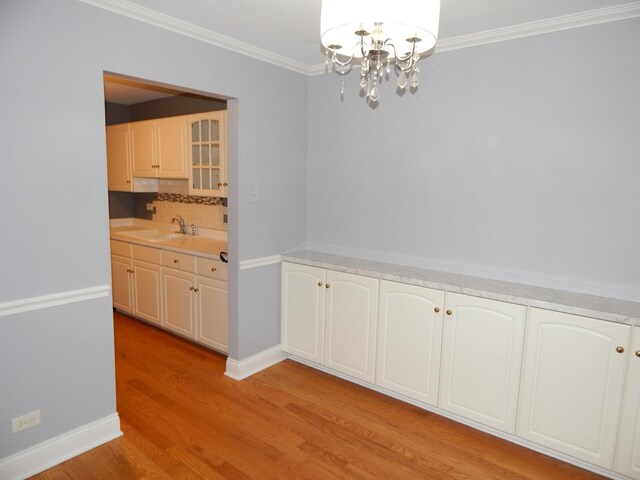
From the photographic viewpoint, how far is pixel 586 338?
87.0 inches

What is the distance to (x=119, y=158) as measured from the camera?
4.89 m

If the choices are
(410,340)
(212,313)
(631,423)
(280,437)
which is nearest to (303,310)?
(212,313)

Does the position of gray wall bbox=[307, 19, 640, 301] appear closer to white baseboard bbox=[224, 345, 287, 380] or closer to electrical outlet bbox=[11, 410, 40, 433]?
white baseboard bbox=[224, 345, 287, 380]

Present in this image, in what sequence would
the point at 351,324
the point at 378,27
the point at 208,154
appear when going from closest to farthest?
the point at 378,27 → the point at 351,324 → the point at 208,154

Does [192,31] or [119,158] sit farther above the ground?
[192,31]

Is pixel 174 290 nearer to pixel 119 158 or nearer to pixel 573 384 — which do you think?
pixel 119 158

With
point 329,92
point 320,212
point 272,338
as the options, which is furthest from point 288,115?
point 272,338

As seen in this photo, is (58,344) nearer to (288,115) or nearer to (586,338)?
(288,115)

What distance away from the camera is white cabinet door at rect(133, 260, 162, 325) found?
4.07 m

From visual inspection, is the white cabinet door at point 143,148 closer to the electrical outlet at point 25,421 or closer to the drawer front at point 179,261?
the drawer front at point 179,261

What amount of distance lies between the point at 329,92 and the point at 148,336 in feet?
9.24

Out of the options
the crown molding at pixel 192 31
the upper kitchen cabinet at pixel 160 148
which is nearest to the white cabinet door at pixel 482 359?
the crown molding at pixel 192 31

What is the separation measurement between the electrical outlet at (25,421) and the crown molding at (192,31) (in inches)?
83.7

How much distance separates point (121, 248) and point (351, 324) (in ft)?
8.83
